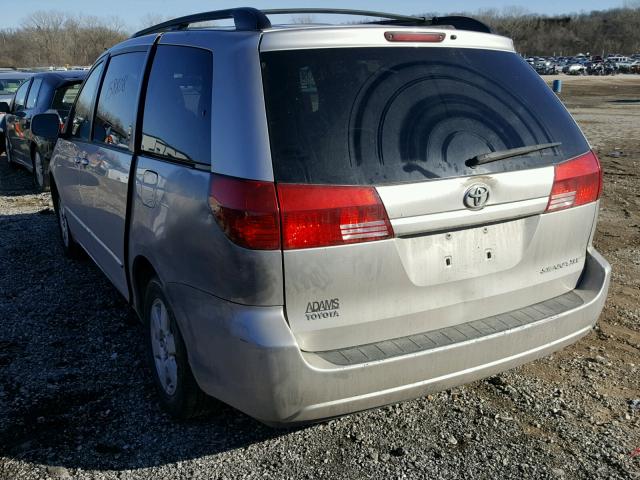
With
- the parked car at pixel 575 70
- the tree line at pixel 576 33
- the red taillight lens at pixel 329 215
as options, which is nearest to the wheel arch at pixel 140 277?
the red taillight lens at pixel 329 215

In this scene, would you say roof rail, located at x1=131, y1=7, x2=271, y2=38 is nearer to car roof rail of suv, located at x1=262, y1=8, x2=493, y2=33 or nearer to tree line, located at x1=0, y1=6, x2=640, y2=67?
car roof rail of suv, located at x1=262, y1=8, x2=493, y2=33

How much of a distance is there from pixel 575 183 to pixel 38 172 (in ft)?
28.3

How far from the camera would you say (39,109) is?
9344mm

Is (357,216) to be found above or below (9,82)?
above

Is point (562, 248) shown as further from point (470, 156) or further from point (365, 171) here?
point (365, 171)

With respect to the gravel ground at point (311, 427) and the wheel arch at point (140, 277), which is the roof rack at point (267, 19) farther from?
the gravel ground at point (311, 427)

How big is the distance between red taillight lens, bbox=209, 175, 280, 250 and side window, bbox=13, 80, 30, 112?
9.59m

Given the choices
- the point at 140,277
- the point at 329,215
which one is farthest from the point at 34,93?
Answer: the point at 329,215

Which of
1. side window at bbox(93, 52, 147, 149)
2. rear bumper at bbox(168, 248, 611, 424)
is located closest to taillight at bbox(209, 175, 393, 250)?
rear bumper at bbox(168, 248, 611, 424)

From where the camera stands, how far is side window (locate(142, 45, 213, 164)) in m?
Result: 2.74

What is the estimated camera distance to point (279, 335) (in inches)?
95.8

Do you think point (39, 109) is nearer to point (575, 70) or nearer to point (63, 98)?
point (63, 98)

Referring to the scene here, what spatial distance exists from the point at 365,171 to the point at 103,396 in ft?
6.80

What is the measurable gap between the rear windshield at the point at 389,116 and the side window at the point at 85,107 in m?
2.54
